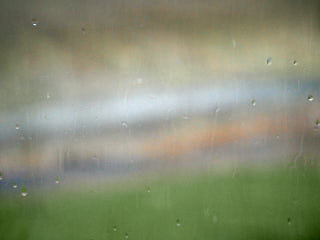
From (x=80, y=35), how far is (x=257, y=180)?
57 cm

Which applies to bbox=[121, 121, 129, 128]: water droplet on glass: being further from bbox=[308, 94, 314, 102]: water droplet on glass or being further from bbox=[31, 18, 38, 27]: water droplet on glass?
bbox=[308, 94, 314, 102]: water droplet on glass

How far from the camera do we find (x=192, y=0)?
781 mm

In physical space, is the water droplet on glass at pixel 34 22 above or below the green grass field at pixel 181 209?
above

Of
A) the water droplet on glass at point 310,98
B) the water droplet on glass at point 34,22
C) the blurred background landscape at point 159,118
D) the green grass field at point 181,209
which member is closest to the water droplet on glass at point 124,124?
the blurred background landscape at point 159,118

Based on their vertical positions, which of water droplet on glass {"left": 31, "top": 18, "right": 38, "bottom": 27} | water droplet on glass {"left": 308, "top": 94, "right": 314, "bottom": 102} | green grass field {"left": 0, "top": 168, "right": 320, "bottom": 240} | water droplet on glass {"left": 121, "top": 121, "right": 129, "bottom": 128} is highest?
water droplet on glass {"left": 31, "top": 18, "right": 38, "bottom": 27}

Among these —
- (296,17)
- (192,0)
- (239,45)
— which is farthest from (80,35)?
(296,17)

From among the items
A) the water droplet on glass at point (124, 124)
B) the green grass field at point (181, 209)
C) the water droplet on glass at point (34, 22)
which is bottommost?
the green grass field at point (181, 209)

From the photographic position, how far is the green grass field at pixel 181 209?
783 mm

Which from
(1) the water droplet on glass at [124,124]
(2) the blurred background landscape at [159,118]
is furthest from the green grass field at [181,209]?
(1) the water droplet on glass at [124,124]

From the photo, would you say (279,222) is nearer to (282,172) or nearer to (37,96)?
(282,172)

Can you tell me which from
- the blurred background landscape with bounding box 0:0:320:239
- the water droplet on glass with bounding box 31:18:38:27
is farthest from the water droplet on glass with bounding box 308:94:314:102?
the water droplet on glass with bounding box 31:18:38:27

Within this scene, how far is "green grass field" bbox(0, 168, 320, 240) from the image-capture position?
783 millimetres

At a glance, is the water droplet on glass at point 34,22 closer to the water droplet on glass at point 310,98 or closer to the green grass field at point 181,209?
the green grass field at point 181,209

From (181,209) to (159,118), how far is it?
0.76 feet
